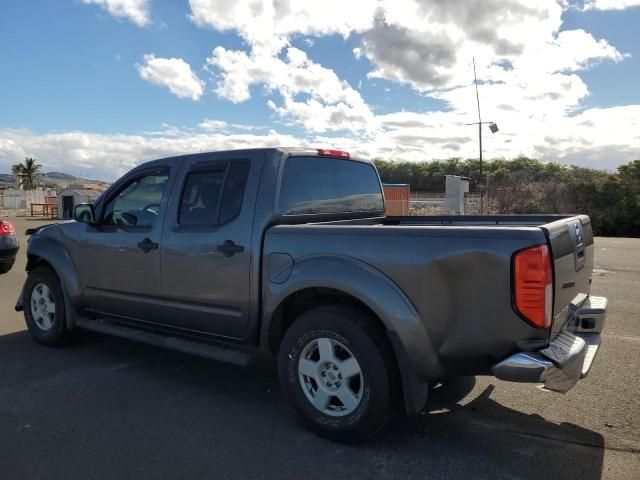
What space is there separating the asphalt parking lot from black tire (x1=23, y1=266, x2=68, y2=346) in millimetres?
291

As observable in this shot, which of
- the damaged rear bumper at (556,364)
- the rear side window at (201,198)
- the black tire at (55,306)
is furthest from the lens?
the black tire at (55,306)

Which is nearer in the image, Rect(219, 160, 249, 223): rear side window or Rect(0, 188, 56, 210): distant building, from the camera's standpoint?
Rect(219, 160, 249, 223): rear side window

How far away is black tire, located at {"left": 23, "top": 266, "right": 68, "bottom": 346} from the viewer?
17.4ft

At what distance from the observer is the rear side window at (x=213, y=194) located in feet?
13.3

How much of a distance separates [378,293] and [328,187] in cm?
152

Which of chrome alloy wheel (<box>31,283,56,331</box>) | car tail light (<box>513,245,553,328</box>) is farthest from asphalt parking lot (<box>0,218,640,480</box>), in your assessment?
car tail light (<box>513,245,553,328</box>)

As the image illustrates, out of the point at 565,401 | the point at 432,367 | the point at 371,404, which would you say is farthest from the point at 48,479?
the point at 565,401

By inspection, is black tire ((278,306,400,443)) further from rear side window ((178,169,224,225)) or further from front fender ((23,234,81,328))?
front fender ((23,234,81,328))

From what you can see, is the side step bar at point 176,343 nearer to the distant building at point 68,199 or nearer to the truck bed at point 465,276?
the truck bed at point 465,276

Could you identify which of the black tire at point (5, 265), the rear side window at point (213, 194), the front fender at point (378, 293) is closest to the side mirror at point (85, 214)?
the rear side window at point (213, 194)

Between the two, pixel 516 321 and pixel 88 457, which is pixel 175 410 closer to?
pixel 88 457

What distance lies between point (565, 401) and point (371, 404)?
5.75ft

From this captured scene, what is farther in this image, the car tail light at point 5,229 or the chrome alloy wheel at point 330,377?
the car tail light at point 5,229

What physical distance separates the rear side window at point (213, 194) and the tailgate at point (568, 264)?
2.17m
